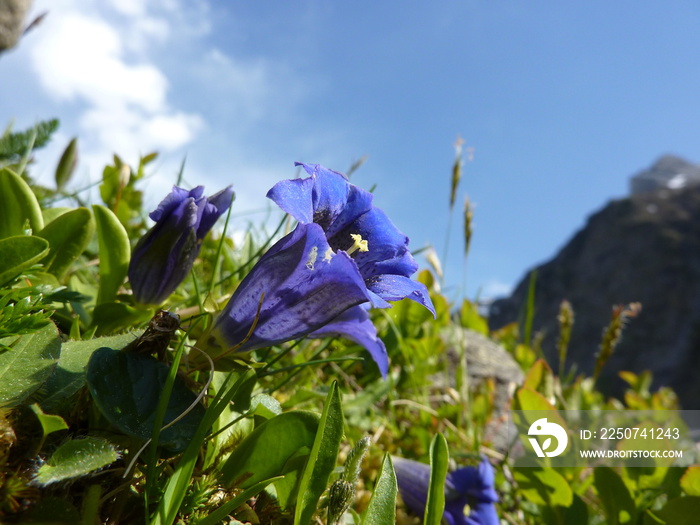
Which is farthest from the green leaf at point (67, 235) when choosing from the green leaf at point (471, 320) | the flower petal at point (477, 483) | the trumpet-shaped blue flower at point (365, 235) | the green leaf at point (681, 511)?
the green leaf at point (471, 320)

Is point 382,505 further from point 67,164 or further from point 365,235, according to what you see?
point 67,164

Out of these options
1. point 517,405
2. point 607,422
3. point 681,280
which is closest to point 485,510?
point 517,405

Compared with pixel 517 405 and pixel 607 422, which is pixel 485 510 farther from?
pixel 607 422

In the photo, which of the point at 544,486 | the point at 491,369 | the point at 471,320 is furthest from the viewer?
the point at 471,320

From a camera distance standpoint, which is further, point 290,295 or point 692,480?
point 692,480

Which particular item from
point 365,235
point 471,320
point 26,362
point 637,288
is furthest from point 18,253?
point 637,288

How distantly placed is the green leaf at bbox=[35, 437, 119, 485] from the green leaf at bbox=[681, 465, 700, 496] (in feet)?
4.23

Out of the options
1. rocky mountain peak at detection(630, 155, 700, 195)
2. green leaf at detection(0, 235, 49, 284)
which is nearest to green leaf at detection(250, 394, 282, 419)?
green leaf at detection(0, 235, 49, 284)

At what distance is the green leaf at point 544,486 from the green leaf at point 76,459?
3.45ft

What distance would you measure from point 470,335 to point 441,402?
0.94m

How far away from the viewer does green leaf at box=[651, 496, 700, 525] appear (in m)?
1.26

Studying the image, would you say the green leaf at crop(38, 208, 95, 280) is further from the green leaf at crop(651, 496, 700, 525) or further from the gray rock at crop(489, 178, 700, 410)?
the gray rock at crop(489, 178, 700, 410)

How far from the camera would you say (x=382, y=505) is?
93 centimetres

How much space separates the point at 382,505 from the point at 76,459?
48 cm
